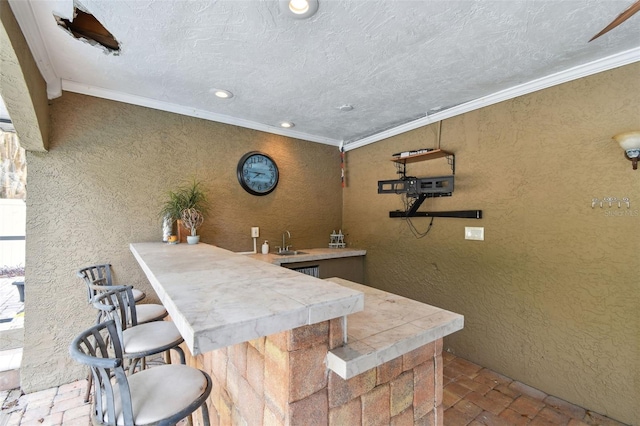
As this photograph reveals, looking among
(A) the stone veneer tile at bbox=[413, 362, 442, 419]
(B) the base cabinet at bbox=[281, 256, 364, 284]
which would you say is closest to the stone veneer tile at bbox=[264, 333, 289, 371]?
(A) the stone veneer tile at bbox=[413, 362, 442, 419]

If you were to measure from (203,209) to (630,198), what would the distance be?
3.45 metres

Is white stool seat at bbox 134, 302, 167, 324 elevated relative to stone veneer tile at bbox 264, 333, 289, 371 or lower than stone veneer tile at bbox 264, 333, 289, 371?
lower

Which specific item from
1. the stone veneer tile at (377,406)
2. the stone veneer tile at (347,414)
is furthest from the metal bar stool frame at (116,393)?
the stone veneer tile at (377,406)

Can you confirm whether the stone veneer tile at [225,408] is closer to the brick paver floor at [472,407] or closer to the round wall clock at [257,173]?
the brick paver floor at [472,407]

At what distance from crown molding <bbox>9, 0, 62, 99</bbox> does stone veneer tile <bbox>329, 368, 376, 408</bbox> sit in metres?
2.31

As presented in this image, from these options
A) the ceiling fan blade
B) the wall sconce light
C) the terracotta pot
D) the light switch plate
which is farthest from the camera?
the terracotta pot

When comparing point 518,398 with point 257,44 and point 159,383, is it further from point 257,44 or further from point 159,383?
point 257,44

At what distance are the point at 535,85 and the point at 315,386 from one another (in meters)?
2.67

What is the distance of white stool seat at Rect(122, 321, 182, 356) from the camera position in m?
1.37

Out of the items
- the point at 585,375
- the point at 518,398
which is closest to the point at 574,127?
the point at 585,375

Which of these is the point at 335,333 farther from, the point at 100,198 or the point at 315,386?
the point at 100,198

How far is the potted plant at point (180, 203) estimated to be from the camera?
2598 millimetres

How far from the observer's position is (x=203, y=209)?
2.88 metres

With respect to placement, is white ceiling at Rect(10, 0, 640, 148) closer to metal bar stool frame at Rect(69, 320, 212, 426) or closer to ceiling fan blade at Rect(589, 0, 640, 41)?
ceiling fan blade at Rect(589, 0, 640, 41)
